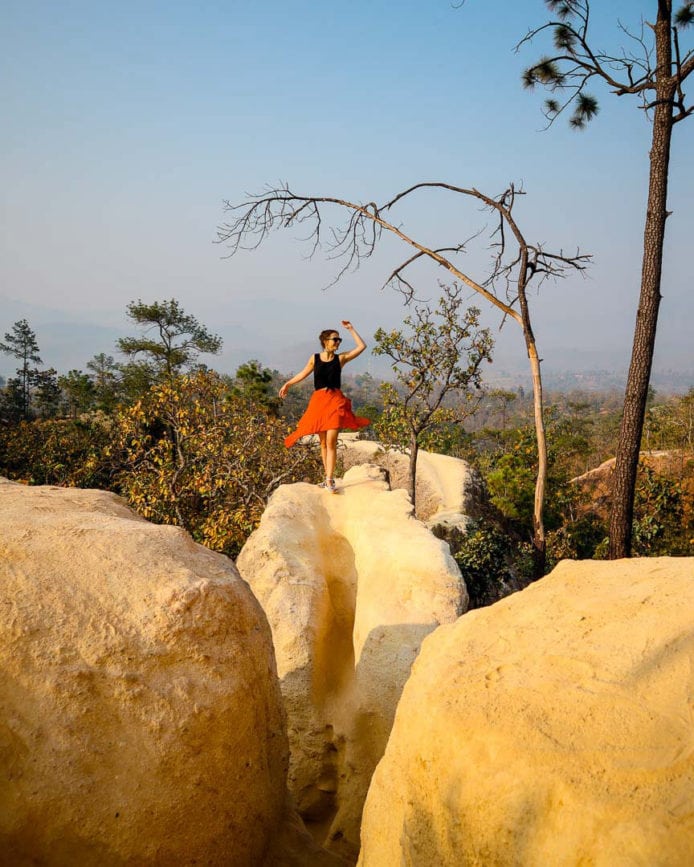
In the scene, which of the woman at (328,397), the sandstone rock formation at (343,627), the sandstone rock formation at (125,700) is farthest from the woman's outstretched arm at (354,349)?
the sandstone rock formation at (125,700)

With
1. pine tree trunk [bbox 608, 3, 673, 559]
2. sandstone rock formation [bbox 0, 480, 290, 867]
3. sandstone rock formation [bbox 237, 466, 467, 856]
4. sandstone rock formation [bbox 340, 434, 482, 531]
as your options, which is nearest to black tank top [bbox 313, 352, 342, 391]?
sandstone rock formation [bbox 237, 466, 467, 856]

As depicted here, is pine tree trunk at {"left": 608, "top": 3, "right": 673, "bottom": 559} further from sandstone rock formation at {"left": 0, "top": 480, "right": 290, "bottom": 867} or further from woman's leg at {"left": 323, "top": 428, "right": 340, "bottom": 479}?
sandstone rock formation at {"left": 0, "top": 480, "right": 290, "bottom": 867}

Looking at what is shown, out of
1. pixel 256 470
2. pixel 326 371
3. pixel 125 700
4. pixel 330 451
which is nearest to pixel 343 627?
pixel 330 451

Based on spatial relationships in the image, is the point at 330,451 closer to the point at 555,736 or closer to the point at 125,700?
the point at 125,700

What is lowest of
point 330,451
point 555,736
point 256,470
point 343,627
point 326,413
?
point 343,627

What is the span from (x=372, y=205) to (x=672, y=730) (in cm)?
959

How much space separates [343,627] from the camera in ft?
22.0

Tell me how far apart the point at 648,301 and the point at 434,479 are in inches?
398

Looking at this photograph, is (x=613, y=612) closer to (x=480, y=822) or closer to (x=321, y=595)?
(x=480, y=822)

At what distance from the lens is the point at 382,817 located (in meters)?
3.10

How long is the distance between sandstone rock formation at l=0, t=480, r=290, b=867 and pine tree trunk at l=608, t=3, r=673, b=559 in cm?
636

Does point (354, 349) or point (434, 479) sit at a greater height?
point (354, 349)

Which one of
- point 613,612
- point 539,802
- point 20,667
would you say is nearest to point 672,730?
point 539,802

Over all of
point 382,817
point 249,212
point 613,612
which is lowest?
point 382,817
